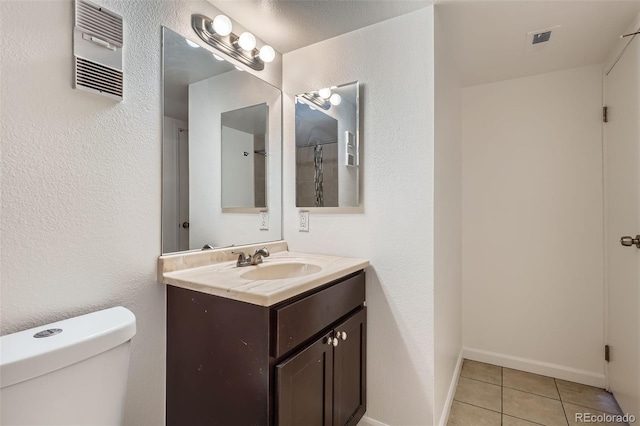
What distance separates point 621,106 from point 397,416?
2.12m

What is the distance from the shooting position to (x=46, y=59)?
958 millimetres

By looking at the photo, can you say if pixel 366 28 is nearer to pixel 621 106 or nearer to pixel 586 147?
pixel 621 106

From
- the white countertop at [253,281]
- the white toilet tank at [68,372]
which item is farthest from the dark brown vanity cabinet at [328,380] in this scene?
the white toilet tank at [68,372]

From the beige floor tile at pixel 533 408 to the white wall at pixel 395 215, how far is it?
73 centimetres

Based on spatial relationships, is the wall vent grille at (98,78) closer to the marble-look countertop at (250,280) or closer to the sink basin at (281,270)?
the marble-look countertop at (250,280)

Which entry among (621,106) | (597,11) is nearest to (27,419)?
(597,11)

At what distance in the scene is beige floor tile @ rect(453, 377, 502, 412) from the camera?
6.15ft

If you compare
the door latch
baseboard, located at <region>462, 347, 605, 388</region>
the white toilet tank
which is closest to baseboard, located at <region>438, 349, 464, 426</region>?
baseboard, located at <region>462, 347, 605, 388</region>

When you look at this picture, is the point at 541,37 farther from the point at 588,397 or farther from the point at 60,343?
the point at 60,343

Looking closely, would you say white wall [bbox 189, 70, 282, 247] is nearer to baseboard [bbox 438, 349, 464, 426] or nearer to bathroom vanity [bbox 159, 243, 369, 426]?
bathroom vanity [bbox 159, 243, 369, 426]

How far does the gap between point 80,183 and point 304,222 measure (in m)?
1.11

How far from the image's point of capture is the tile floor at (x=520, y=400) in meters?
1.74

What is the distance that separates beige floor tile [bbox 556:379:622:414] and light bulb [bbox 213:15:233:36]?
9.42 ft

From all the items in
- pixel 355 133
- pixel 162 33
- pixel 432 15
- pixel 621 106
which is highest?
pixel 432 15
